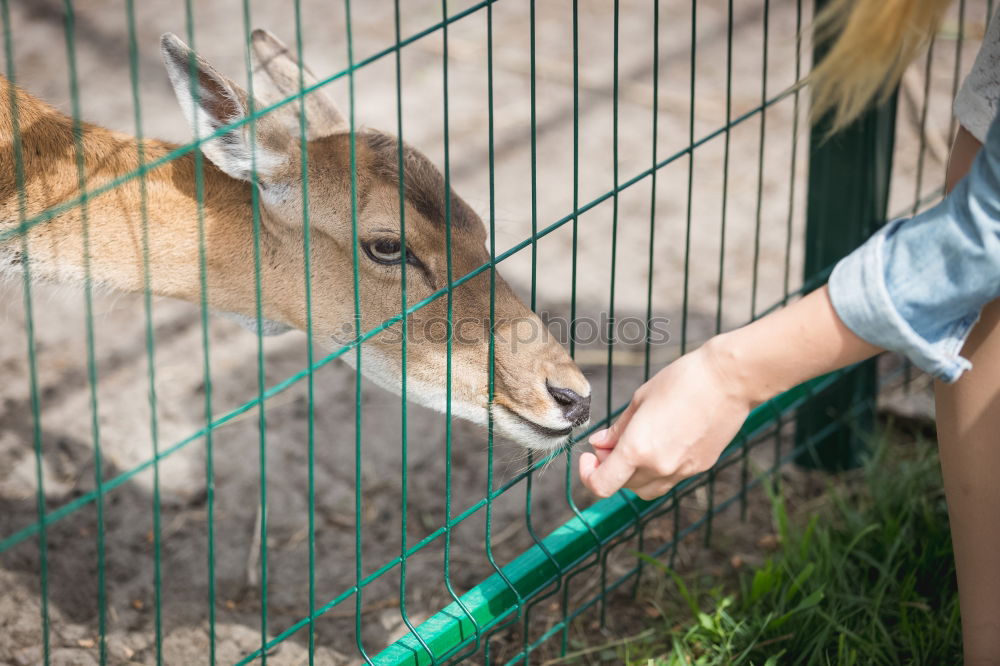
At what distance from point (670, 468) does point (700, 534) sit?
5.73 ft

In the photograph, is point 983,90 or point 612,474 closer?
point 612,474

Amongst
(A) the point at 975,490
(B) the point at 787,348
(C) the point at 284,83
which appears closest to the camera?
(B) the point at 787,348

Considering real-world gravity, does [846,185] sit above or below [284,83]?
below

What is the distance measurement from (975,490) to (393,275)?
1439 millimetres

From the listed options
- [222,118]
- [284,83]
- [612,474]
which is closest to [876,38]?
[612,474]

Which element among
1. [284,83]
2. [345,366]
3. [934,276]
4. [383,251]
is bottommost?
[345,366]

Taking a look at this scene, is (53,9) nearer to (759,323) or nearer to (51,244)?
(51,244)

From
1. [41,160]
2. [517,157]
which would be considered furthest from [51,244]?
[517,157]

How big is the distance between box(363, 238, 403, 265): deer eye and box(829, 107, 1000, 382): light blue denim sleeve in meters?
1.38

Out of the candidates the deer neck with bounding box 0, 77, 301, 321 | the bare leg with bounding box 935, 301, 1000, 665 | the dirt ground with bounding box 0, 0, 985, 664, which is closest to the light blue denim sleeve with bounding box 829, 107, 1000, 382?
the bare leg with bounding box 935, 301, 1000, 665

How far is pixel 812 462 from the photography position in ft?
12.8

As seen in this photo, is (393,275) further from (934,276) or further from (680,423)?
(934,276)

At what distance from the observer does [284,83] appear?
3445 millimetres

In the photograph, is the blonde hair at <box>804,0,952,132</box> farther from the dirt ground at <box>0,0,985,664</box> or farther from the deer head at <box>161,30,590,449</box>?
the deer head at <box>161,30,590,449</box>
